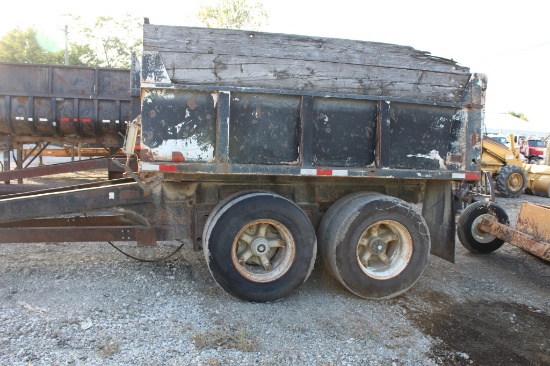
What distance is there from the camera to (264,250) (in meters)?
4.45

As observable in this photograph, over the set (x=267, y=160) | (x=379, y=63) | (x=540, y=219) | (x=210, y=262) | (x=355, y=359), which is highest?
(x=379, y=63)

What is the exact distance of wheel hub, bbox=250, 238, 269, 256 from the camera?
4426mm

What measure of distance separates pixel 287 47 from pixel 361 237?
2.05m

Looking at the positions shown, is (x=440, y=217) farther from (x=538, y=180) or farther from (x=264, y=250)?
(x=538, y=180)

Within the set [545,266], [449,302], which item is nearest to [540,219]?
[545,266]

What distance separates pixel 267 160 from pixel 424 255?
195 cm

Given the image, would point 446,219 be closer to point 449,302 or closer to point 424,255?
point 424,255

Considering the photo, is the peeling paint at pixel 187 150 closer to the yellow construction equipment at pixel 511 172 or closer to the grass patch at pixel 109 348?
the grass patch at pixel 109 348

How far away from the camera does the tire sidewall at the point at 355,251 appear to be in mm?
4441

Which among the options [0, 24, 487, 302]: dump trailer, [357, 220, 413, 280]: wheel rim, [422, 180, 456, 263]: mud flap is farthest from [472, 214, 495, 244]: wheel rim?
[357, 220, 413, 280]: wheel rim

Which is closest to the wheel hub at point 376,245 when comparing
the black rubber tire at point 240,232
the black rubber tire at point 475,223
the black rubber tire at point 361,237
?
the black rubber tire at point 361,237

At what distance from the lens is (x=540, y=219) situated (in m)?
5.65

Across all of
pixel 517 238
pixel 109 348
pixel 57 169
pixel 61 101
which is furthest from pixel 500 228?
pixel 61 101

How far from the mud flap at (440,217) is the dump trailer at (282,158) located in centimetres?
4
